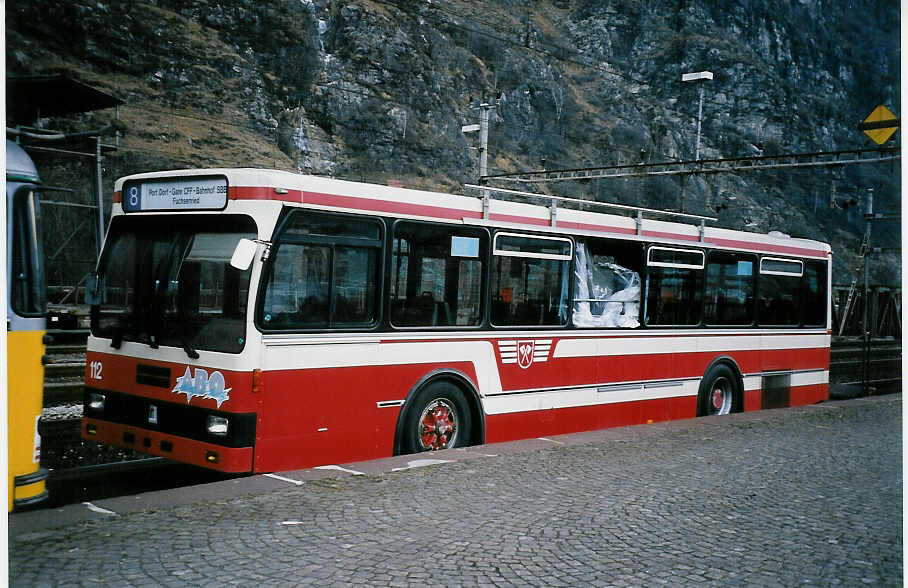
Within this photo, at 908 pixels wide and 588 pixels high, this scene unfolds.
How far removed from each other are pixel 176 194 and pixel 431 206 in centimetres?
244

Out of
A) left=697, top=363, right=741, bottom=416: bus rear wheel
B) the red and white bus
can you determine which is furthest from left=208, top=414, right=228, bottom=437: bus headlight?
left=697, top=363, right=741, bottom=416: bus rear wheel

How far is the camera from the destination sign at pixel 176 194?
785 centimetres

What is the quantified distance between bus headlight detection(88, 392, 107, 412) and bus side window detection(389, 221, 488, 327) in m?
2.72

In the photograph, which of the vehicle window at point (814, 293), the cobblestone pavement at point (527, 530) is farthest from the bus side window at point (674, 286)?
the cobblestone pavement at point (527, 530)

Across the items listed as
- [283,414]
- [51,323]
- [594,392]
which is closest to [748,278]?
[594,392]

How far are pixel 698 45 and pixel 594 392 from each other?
1020 inches

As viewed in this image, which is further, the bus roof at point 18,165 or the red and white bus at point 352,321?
the red and white bus at point 352,321

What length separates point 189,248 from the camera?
313 inches

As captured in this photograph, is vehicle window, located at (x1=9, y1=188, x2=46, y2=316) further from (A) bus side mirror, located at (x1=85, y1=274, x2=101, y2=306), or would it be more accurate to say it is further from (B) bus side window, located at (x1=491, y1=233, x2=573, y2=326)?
(B) bus side window, located at (x1=491, y1=233, x2=573, y2=326)

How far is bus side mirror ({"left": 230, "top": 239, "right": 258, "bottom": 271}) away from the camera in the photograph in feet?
24.2

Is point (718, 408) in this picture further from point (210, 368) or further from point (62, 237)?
point (62, 237)

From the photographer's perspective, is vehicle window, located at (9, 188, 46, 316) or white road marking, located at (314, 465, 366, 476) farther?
white road marking, located at (314, 465, 366, 476)

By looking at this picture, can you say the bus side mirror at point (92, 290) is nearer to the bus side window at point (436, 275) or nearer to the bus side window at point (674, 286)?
the bus side window at point (436, 275)

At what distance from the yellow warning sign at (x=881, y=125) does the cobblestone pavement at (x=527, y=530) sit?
4.07 meters
